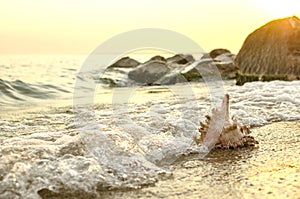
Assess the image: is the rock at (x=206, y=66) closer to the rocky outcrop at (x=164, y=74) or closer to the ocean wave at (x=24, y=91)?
the rocky outcrop at (x=164, y=74)

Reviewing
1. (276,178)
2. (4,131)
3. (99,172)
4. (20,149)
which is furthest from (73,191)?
(4,131)

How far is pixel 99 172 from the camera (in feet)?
7.65

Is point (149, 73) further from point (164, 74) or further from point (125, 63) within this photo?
point (125, 63)

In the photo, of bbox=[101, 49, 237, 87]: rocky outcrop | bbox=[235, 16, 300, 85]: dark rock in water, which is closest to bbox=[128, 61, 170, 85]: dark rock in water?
bbox=[101, 49, 237, 87]: rocky outcrop

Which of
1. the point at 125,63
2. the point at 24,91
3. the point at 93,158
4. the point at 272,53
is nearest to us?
the point at 93,158

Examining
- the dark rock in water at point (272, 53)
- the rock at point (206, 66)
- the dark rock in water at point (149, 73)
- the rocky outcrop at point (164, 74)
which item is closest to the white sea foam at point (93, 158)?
the dark rock in water at point (272, 53)

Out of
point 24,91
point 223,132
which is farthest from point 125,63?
point 223,132

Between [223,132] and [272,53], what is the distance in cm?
937

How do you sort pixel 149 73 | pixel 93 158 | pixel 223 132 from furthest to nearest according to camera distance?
pixel 149 73 < pixel 223 132 < pixel 93 158

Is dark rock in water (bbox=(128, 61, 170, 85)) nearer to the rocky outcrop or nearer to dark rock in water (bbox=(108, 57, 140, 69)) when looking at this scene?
the rocky outcrop

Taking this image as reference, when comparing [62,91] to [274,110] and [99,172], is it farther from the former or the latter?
[99,172]

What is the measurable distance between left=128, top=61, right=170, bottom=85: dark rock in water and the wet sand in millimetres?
13279

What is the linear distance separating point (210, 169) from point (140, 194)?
68cm

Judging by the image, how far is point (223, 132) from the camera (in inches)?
126
